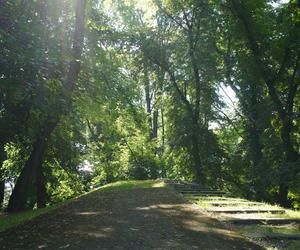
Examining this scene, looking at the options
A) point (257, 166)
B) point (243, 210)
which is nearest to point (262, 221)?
point (243, 210)

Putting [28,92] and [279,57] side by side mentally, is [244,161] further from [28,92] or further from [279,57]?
[28,92]

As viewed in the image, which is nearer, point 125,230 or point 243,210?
point 125,230

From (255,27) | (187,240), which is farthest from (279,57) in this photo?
(187,240)

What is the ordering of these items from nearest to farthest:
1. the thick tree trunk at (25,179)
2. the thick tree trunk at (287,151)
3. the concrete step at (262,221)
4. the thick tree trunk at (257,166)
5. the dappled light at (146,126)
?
the dappled light at (146,126) < the concrete step at (262,221) < the thick tree trunk at (25,179) < the thick tree trunk at (287,151) < the thick tree trunk at (257,166)

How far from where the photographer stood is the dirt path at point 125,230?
7.22m

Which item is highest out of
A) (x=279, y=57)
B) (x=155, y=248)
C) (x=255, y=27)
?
(x=255, y=27)

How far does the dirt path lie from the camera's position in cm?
722

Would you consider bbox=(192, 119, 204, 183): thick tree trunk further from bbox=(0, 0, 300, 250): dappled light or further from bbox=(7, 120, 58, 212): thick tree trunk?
bbox=(7, 120, 58, 212): thick tree trunk

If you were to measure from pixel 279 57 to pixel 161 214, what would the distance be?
13.3 metres

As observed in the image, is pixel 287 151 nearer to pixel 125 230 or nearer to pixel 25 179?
pixel 25 179

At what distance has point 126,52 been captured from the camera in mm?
26672

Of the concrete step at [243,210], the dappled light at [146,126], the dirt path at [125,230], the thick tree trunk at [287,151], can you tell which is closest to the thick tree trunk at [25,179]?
the dappled light at [146,126]

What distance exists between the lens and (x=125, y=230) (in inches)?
325

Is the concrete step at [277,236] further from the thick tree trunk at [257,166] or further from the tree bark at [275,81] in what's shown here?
the thick tree trunk at [257,166]
